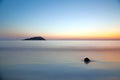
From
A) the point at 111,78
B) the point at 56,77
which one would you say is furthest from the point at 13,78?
the point at 111,78

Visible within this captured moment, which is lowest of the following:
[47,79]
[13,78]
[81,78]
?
[13,78]

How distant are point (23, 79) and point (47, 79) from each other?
123cm

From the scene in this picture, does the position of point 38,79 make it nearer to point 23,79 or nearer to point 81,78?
point 23,79

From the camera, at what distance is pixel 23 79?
27.1 feet

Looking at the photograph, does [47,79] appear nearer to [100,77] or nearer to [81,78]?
[81,78]

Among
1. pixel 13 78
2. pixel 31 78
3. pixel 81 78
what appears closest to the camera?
pixel 13 78

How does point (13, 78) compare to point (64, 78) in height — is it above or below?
below

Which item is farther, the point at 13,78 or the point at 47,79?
the point at 47,79

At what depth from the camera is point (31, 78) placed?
8.62 meters

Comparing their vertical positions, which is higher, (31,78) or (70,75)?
(70,75)

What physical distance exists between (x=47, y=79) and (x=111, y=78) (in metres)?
3.31

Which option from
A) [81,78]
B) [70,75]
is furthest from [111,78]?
[70,75]

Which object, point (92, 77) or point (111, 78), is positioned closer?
point (111, 78)

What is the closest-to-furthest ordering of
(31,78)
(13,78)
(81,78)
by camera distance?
(13,78) → (31,78) → (81,78)
